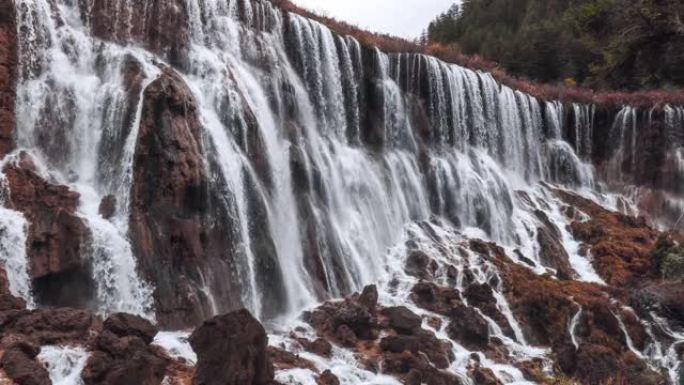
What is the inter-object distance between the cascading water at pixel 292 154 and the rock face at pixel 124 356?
0.76 m

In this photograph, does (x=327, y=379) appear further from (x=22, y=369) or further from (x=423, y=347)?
(x=22, y=369)

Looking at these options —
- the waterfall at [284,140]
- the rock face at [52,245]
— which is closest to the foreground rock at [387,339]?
the waterfall at [284,140]

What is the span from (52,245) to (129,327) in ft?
10.4

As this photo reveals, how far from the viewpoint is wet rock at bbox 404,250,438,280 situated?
20.0 m

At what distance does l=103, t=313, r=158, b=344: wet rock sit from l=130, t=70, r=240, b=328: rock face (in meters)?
1.97

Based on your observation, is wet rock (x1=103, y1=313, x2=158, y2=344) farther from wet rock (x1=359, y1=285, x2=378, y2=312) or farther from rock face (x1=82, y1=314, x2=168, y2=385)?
wet rock (x1=359, y1=285, x2=378, y2=312)

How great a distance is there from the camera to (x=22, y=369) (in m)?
9.27

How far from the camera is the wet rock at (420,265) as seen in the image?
20.0 m

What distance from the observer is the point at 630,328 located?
17.3 meters

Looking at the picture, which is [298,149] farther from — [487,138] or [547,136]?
[547,136]

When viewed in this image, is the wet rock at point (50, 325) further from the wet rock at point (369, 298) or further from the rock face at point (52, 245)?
the wet rock at point (369, 298)

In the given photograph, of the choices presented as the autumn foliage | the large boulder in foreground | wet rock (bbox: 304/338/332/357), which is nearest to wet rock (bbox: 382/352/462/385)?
wet rock (bbox: 304/338/332/357)

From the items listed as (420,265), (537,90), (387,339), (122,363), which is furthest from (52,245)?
(537,90)

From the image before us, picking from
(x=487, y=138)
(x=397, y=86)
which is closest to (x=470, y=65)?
(x=487, y=138)
